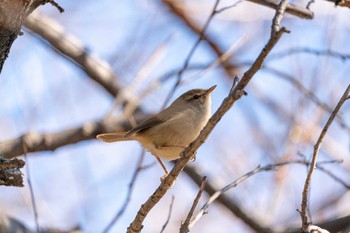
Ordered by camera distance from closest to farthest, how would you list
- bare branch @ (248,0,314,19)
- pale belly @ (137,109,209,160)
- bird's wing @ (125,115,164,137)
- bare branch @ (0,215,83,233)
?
bare branch @ (0,215,83,233), bare branch @ (248,0,314,19), pale belly @ (137,109,209,160), bird's wing @ (125,115,164,137)

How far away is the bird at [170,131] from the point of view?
349cm

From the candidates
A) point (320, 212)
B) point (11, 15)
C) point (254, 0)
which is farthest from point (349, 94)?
point (320, 212)

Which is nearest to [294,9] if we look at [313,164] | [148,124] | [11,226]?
[148,124]

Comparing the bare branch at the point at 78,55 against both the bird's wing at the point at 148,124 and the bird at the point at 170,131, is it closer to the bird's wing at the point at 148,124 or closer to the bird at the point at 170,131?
the bird at the point at 170,131

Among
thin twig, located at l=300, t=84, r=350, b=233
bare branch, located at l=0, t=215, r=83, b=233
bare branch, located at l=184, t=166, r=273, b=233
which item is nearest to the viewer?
thin twig, located at l=300, t=84, r=350, b=233

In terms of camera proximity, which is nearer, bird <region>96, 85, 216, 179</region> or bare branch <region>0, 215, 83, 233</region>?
bare branch <region>0, 215, 83, 233</region>

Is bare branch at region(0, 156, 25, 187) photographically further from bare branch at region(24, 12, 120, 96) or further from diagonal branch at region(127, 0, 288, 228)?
bare branch at region(24, 12, 120, 96)

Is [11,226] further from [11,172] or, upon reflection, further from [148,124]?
[148,124]

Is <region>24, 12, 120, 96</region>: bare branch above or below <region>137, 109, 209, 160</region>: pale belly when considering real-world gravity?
above

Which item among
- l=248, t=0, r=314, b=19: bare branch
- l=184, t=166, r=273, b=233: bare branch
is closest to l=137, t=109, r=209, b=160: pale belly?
l=248, t=0, r=314, b=19: bare branch

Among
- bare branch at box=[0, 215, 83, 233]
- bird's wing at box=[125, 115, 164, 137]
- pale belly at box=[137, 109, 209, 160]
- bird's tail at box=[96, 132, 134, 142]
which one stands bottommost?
bare branch at box=[0, 215, 83, 233]

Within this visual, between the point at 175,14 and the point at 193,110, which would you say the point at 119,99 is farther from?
the point at 175,14

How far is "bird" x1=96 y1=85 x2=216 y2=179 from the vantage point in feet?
11.4

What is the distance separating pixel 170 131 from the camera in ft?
11.5
